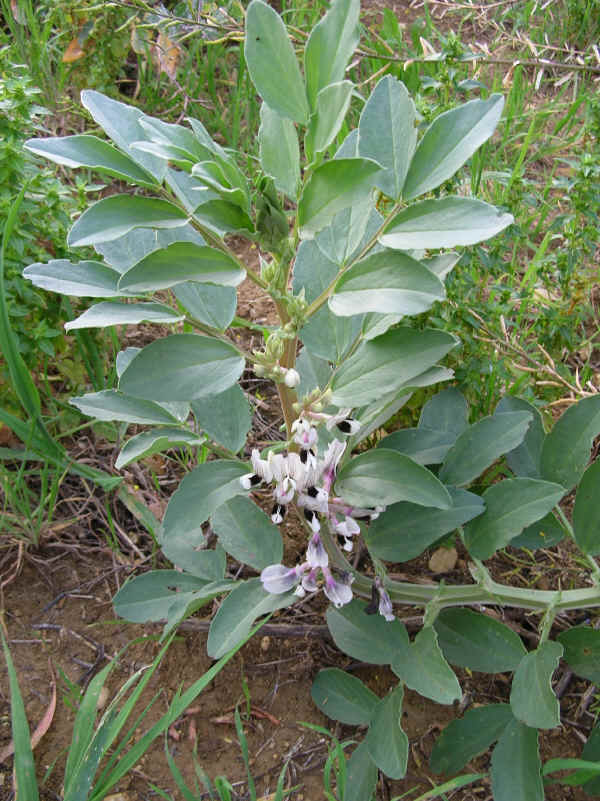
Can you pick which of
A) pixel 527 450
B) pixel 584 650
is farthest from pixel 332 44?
pixel 584 650

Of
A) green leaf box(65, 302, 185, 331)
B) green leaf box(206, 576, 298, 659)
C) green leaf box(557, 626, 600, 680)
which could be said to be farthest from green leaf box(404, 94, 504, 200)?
green leaf box(557, 626, 600, 680)

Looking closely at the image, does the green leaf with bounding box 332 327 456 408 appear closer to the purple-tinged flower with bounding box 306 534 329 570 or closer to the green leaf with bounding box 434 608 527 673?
the purple-tinged flower with bounding box 306 534 329 570

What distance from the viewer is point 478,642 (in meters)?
1.53

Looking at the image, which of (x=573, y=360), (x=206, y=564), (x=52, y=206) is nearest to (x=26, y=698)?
(x=206, y=564)

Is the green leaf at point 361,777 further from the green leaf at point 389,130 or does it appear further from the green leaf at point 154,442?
the green leaf at point 389,130

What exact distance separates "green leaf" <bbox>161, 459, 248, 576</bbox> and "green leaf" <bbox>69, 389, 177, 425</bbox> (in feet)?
0.52

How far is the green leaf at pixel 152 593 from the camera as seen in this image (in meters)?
1.61

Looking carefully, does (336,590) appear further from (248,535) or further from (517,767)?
(517,767)

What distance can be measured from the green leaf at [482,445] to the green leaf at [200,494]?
0.42 meters

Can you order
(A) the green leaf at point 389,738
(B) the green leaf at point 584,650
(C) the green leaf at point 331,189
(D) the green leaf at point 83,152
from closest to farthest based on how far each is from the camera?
(C) the green leaf at point 331,189 < (D) the green leaf at point 83,152 < (A) the green leaf at point 389,738 < (B) the green leaf at point 584,650

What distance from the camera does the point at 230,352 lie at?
129cm

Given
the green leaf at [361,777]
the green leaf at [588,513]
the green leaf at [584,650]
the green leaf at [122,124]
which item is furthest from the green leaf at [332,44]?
the green leaf at [361,777]

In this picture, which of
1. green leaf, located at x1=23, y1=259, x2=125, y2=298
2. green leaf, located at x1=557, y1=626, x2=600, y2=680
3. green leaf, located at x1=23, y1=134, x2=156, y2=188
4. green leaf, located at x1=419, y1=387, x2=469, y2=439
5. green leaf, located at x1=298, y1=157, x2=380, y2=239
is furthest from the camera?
green leaf, located at x1=419, y1=387, x2=469, y2=439

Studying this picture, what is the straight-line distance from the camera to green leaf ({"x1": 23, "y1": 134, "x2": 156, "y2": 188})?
3.79 feet
